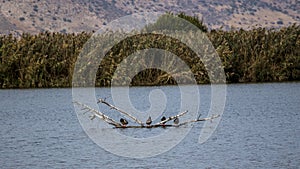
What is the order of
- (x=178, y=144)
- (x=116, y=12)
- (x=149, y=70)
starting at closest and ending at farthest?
(x=178, y=144) → (x=149, y=70) → (x=116, y=12)

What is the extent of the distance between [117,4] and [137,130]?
11177 centimetres

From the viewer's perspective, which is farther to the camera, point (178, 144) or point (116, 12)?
point (116, 12)

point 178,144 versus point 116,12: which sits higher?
point 116,12

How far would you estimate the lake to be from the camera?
20.8m

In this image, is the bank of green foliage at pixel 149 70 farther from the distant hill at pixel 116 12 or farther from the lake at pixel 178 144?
the distant hill at pixel 116 12

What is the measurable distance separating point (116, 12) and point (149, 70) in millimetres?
86898

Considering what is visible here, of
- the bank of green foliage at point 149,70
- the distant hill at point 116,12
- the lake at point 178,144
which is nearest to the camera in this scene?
the lake at point 178,144

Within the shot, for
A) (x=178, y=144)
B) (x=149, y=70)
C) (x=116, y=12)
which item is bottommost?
(x=178, y=144)

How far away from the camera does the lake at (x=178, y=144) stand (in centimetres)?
2083

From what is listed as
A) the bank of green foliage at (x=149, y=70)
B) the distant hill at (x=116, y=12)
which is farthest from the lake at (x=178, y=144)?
the distant hill at (x=116, y=12)

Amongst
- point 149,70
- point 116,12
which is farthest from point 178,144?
point 116,12

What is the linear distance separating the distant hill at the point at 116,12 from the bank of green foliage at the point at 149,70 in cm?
6757

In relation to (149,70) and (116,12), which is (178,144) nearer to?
(149,70)

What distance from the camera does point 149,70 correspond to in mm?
47250
